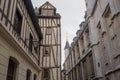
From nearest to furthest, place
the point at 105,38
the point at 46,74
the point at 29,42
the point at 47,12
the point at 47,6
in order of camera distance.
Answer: the point at 105,38
the point at 29,42
the point at 46,74
the point at 47,12
the point at 47,6

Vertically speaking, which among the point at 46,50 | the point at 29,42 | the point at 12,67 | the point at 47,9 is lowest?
the point at 12,67

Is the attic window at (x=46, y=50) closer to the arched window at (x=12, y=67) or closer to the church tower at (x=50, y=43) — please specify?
the church tower at (x=50, y=43)

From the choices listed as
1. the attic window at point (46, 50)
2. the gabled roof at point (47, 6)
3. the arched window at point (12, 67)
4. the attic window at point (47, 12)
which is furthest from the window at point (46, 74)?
the arched window at point (12, 67)

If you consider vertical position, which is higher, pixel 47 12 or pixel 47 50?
pixel 47 12

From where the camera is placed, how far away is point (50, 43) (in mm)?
13031

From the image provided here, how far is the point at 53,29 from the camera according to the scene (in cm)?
1353

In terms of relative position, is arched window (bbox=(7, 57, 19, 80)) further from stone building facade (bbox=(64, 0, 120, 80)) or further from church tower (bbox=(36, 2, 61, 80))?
church tower (bbox=(36, 2, 61, 80))

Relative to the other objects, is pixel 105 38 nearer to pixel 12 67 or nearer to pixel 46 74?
pixel 12 67

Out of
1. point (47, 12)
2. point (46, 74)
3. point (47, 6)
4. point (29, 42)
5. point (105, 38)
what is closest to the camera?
point (105, 38)

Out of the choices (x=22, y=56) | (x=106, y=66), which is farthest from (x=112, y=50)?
(x=22, y=56)

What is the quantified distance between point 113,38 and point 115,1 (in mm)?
1590

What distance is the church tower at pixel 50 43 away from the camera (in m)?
12.1

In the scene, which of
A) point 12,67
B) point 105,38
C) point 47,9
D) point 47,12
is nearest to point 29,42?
point 12,67

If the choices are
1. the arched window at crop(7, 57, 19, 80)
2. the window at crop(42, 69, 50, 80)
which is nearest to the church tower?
the window at crop(42, 69, 50, 80)
